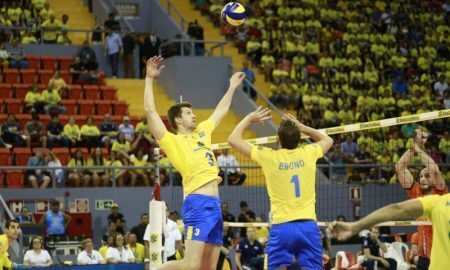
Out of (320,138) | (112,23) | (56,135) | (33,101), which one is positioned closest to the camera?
(320,138)

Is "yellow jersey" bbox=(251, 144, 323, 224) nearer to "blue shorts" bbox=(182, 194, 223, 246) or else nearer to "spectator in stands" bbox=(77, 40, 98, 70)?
"blue shorts" bbox=(182, 194, 223, 246)

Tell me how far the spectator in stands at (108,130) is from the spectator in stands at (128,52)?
4.63 meters

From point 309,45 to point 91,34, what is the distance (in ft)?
23.3

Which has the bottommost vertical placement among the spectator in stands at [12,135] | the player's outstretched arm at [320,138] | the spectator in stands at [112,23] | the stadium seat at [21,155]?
the player's outstretched arm at [320,138]

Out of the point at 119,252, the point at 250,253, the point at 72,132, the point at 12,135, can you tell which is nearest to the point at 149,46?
the point at 72,132

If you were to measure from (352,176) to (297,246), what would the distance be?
54.6 ft

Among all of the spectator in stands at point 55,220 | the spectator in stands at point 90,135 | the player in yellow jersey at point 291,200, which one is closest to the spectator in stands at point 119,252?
the spectator in stands at point 55,220

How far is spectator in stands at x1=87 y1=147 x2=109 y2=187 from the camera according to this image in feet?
75.8

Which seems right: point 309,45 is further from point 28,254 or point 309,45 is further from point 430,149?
point 28,254

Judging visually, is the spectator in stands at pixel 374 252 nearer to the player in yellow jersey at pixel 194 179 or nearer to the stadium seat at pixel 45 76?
the player in yellow jersey at pixel 194 179

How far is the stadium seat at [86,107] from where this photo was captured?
86.0ft

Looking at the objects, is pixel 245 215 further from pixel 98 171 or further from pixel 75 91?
pixel 75 91

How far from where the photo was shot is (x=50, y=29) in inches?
1125

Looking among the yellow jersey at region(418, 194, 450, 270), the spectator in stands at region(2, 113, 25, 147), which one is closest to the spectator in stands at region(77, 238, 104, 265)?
the spectator in stands at region(2, 113, 25, 147)
